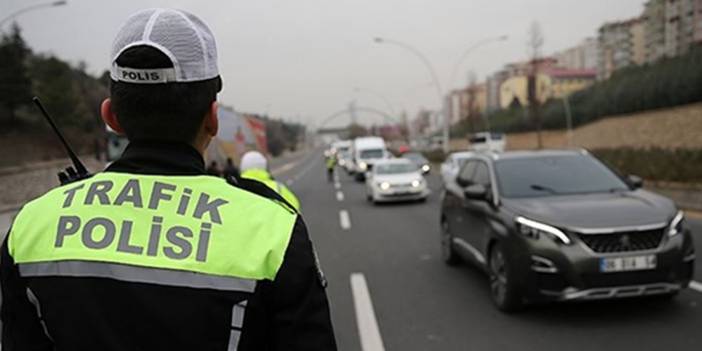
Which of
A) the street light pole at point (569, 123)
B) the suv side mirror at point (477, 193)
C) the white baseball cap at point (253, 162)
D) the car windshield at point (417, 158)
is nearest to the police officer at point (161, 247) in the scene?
the suv side mirror at point (477, 193)

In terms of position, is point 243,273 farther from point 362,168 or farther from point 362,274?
point 362,168

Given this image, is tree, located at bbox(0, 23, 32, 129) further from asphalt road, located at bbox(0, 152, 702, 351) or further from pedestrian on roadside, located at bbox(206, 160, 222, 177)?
asphalt road, located at bbox(0, 152, 702, 351)

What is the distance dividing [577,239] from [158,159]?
14.7 ft

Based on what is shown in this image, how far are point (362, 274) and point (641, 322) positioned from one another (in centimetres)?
364

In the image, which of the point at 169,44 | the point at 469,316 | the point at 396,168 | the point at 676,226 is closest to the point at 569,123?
the point at 396,168

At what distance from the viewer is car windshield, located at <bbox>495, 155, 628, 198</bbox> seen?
633 cm

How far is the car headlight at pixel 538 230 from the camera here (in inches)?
204

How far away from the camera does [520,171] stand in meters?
6.75

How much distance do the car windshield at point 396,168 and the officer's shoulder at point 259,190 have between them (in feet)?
57.8

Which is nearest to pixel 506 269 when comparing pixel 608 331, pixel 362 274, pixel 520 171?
pixel 608 331

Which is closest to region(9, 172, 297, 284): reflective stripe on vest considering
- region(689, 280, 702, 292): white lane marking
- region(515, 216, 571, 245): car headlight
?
region(515, 216, 571, 245): car headlight

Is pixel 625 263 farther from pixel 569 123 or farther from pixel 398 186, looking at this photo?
pixel 569 123

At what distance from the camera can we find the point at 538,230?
5.34 meters

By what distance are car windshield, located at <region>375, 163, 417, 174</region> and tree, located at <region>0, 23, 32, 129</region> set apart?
25.9 metres
